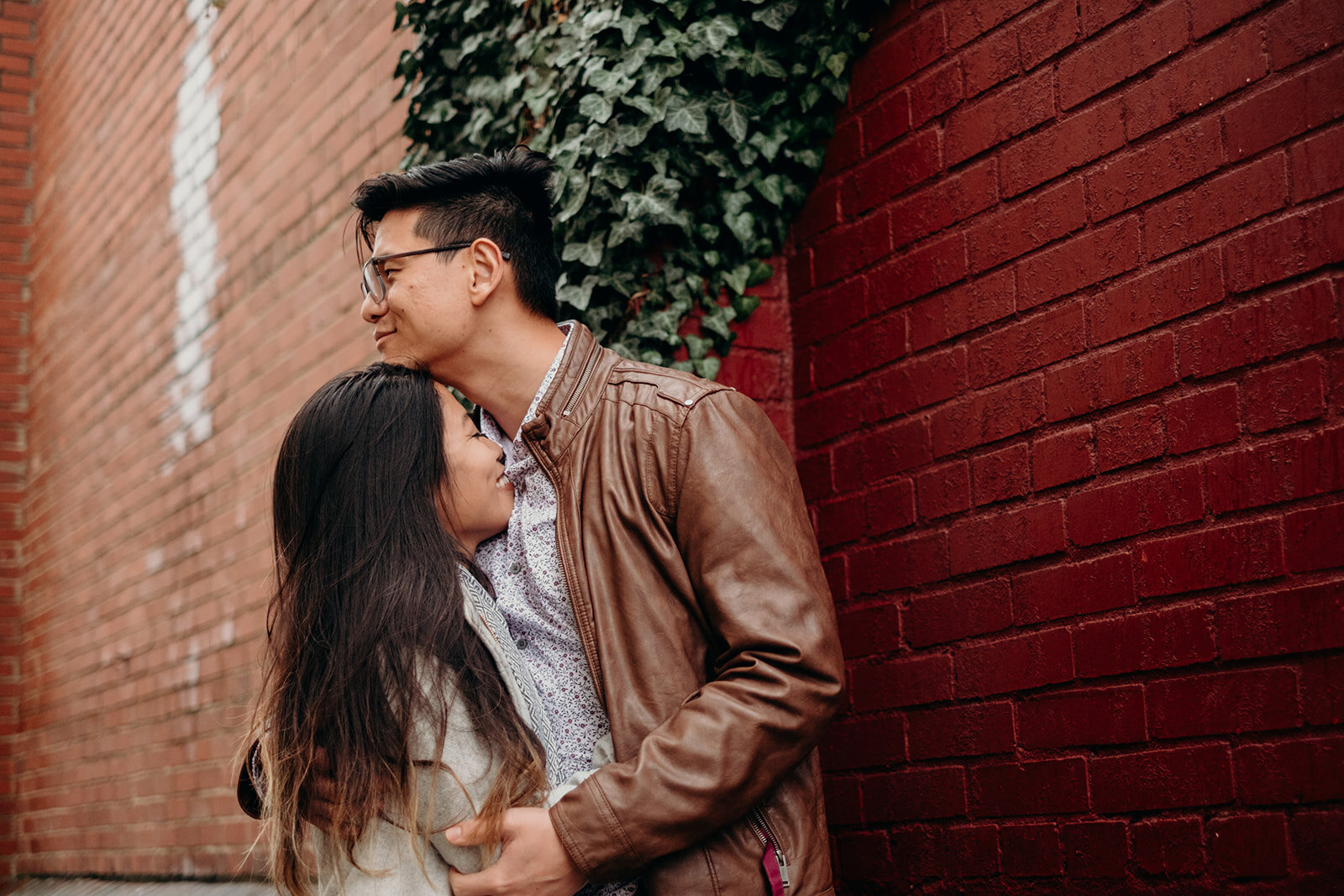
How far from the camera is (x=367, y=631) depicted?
6.99 ft

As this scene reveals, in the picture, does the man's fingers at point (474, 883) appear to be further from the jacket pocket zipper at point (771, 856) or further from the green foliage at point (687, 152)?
the green foliage at point (687, 152)

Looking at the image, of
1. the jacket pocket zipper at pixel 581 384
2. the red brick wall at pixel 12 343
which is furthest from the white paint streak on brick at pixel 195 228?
the jacket pocket zipper at pixel 581 384

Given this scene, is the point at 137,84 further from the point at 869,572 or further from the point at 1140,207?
the point at 1140,207

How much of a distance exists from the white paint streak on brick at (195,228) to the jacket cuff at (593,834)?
4.18 meters

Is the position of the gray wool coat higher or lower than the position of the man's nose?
lower

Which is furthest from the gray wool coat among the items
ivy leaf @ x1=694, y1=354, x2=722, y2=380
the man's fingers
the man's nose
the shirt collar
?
ivy leaf @ x1=694, y1=354, x2=722, y2=380

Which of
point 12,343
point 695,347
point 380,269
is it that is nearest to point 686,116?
point 695,347

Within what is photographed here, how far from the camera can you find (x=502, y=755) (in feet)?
6.68

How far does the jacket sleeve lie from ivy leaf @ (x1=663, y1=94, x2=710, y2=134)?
1.08 metres

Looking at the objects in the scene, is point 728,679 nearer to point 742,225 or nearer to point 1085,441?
point 1085,441

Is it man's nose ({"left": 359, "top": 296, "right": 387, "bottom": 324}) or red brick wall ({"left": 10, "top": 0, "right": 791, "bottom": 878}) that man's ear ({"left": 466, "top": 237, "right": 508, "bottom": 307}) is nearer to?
man's nose ({"left": 359, "top": 296, "right": 387, "bottom": 324})

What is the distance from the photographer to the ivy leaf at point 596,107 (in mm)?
3053

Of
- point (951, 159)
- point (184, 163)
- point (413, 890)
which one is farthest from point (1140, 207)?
point (184, 163)

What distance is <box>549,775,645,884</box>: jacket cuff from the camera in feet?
6.37
